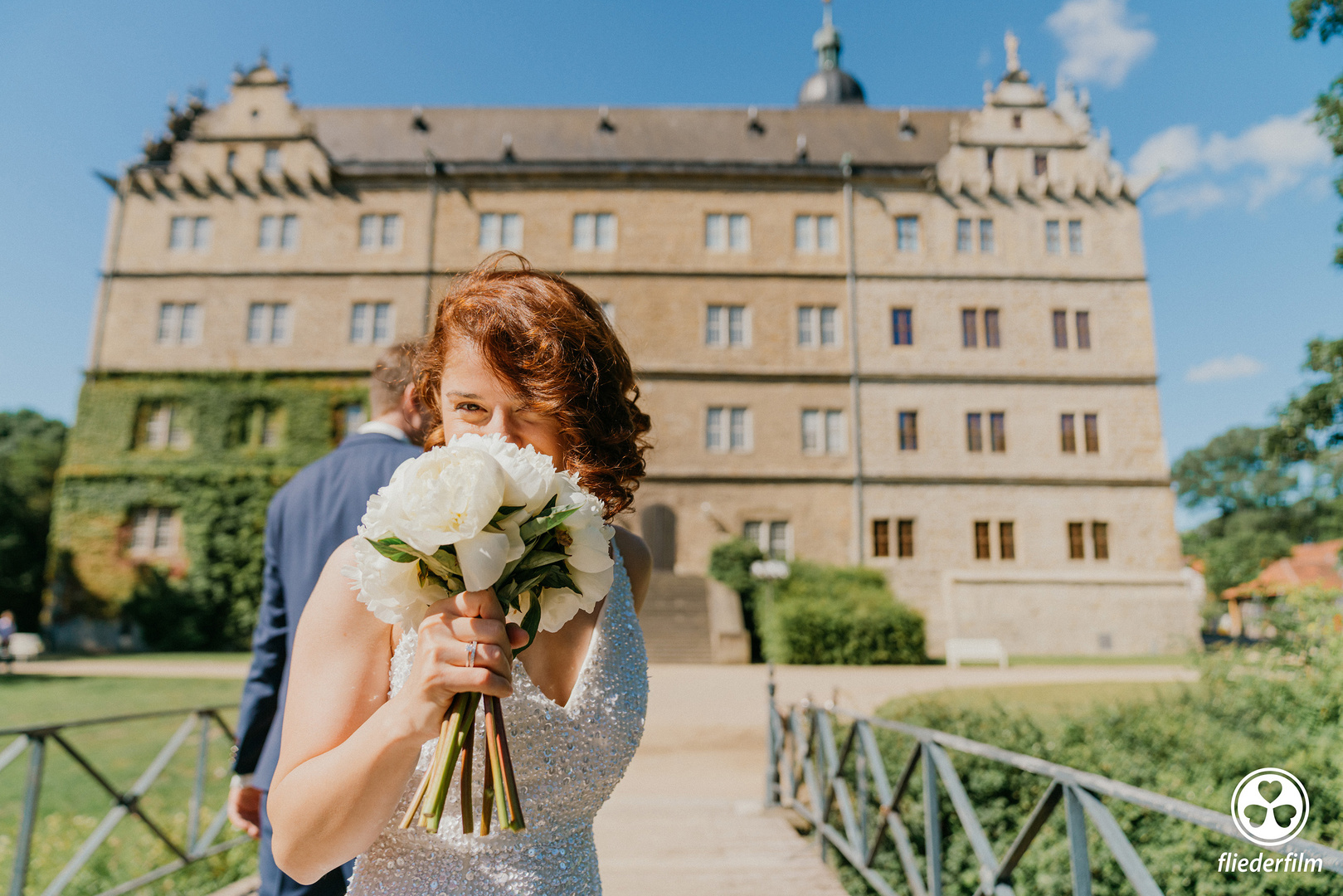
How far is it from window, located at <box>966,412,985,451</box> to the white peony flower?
2533 centimetres

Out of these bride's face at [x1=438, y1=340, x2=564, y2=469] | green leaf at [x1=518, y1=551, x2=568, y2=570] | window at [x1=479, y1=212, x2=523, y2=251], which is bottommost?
green leaf at [x1=518, y1=551, x2=568, y2=570]

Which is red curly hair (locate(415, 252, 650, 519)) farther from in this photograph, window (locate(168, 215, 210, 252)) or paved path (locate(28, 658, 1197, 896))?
window (locate(168, 215, 210, 252))

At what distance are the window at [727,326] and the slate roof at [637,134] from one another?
5.59m

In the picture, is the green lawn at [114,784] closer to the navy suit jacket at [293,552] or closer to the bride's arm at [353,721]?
the navy suit jacket at [293,552]

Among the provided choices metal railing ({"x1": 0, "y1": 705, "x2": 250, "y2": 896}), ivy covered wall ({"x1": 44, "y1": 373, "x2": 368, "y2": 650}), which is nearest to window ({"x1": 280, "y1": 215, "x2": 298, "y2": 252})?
ivy covered wall ({"x1": 44, "y1": 373, "x2": 368, "y2": 650})

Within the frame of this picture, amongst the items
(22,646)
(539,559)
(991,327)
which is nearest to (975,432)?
(991,327)

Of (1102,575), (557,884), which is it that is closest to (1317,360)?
(557,884)

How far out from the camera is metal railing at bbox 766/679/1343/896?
218 cm

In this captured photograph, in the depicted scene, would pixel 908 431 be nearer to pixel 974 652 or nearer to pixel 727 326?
pixel 727 326

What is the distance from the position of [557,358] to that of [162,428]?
28.0 meters

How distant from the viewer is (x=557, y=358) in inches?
60.5

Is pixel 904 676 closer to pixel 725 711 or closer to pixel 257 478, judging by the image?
pixel 725 711

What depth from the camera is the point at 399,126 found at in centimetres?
2791

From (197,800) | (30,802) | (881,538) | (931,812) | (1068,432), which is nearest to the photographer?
(30,802)
